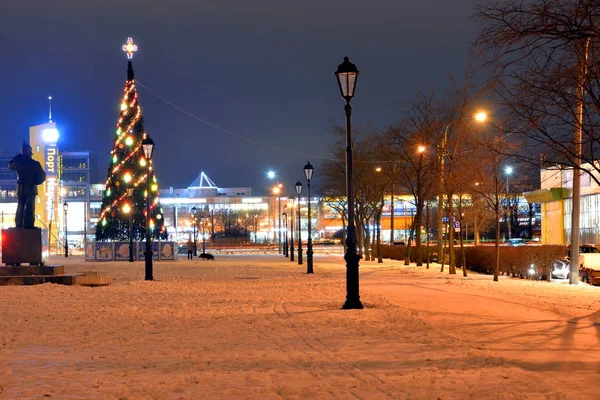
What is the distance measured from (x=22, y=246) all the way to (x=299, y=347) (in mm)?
16189

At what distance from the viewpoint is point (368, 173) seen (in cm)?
5303

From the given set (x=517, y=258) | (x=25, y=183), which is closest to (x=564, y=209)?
(x=517, y=258)

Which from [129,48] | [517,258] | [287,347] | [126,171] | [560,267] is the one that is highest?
[129,48]

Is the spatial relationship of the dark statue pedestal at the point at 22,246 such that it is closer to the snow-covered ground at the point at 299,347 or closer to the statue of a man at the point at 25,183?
the statue of a man at the point at 25,183

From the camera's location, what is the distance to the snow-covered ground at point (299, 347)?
7535 millimetres

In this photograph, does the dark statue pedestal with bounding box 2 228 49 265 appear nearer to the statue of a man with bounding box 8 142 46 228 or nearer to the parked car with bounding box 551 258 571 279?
the statue of a man with bounding box 8 142 46 228

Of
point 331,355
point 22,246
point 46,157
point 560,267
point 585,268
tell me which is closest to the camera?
point 331,355

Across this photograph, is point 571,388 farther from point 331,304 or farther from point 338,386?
point 331,304

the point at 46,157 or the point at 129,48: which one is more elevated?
the point at 129,48

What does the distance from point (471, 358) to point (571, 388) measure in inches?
72.6

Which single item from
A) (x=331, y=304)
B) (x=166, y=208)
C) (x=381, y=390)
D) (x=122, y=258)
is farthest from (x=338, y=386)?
(x=166, y=208)

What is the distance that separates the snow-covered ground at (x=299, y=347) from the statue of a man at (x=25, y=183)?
6274 mm

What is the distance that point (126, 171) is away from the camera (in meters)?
54.2

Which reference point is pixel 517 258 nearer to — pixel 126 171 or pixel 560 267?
pixel 560 267
